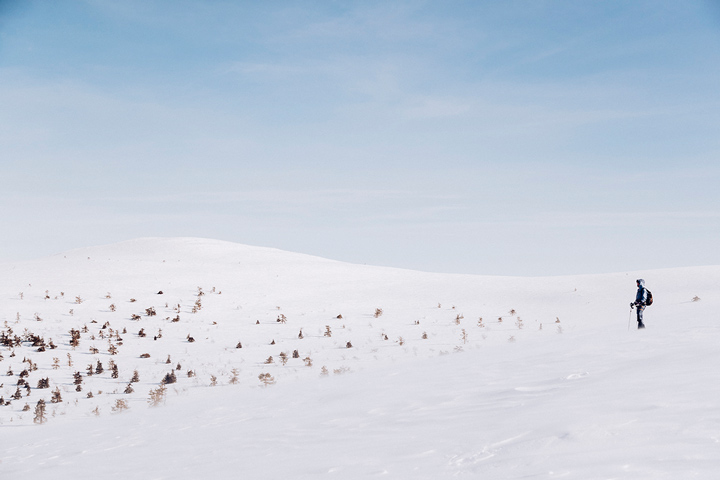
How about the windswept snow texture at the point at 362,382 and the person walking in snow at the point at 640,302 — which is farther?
the person walking in snow at the point at 640,302

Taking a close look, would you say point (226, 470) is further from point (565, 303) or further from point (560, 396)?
point (565, 303)

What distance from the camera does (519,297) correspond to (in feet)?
78.6

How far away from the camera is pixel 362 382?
991 centimetres

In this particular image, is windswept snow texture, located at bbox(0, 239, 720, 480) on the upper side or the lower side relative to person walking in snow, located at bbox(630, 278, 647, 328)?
lower

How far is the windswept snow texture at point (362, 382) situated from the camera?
4.77 metres

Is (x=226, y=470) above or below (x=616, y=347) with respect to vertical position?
below

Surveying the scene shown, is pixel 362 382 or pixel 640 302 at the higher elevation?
pixel 640 302

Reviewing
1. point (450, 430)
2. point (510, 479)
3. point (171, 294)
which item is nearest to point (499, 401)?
point (450, 430)

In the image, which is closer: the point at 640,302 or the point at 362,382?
the point at 362,382

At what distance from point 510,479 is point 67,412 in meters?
9.69

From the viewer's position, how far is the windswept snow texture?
4770mm

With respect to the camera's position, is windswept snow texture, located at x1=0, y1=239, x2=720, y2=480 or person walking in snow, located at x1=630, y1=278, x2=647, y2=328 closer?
windswept snow texture, located at x1=0, y1=239, x2=720, y2=480

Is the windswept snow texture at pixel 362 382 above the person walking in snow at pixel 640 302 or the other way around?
the other way around

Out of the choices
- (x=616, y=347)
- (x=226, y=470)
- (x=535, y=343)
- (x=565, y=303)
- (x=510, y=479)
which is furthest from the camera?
A: (x=565, y=303)
